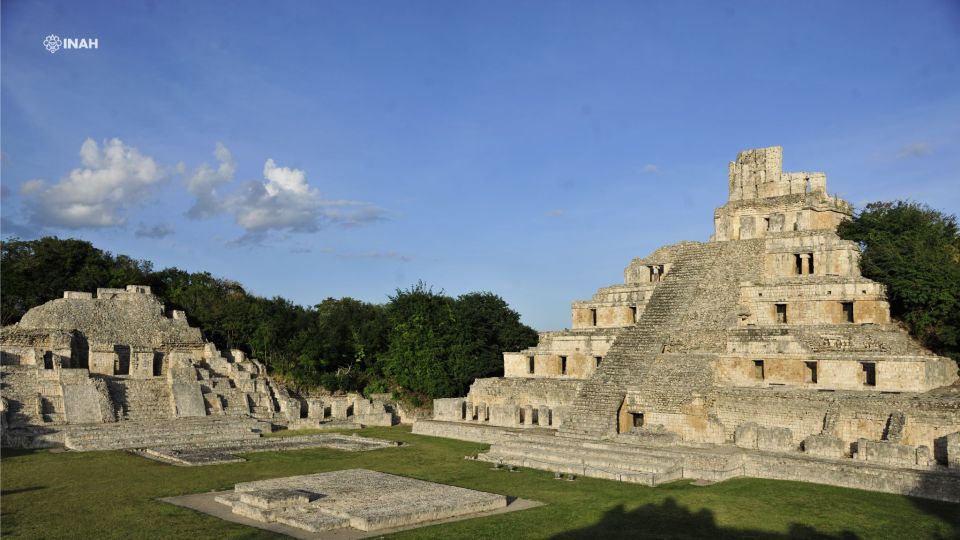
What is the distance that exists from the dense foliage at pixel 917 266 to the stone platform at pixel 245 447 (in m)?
16.3

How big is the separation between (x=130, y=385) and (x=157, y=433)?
20.8 feet

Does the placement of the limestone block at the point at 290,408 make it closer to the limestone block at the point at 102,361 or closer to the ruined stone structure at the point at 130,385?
the ruined stone structure at the point at 130,385

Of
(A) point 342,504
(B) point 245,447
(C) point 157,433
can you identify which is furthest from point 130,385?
(A) point 342,504

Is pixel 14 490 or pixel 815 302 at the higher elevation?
pixel 815 302

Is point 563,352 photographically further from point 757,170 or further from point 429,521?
point 429,521

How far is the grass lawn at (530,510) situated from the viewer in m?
13.6

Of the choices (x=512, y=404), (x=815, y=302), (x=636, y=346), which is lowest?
(x=512, y=404)

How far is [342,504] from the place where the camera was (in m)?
15.1

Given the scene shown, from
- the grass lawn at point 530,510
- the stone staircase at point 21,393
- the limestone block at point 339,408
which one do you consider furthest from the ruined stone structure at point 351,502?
the limestone block at point 339,408

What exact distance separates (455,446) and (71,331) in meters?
19.9

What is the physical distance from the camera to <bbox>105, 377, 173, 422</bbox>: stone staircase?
96.8ft

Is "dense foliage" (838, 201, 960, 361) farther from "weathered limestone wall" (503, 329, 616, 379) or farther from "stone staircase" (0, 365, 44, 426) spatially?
"stone staircase" (0, 365, 44, 426)

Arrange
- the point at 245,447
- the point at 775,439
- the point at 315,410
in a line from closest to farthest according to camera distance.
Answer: the point at 775,439, the point at 245,447, the point at 315,410

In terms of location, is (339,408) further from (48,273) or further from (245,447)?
(48,273)
